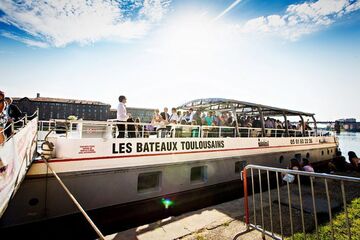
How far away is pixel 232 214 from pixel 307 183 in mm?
5448

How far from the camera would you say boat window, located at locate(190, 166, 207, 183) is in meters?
8.49

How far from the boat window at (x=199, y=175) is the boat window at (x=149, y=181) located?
1740 millimetres

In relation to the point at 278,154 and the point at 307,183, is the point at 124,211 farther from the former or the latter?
the point at 278,154

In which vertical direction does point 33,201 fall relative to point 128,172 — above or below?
below

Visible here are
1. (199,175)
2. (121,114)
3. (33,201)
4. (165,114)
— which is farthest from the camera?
(165,114)

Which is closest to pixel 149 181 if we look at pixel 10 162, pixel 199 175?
pixel 199 175

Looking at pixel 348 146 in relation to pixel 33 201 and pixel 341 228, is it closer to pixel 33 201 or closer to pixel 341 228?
pixel 341 228

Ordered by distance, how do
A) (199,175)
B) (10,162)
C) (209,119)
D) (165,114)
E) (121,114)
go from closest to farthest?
1. (10,162)
2. (121,114)
3. (199,175)
4. (165,114)
5. (209,119)

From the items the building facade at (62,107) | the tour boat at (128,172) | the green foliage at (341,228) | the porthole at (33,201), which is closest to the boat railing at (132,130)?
the tour boat at (128,172)

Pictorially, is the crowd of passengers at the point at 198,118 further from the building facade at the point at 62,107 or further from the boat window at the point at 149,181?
the building facade at the point at 62,107

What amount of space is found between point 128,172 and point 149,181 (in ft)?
4.09

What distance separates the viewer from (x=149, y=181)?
7.37m

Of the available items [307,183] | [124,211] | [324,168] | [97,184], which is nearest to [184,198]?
[124,211]

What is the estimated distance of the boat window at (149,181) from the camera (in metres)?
7.16
